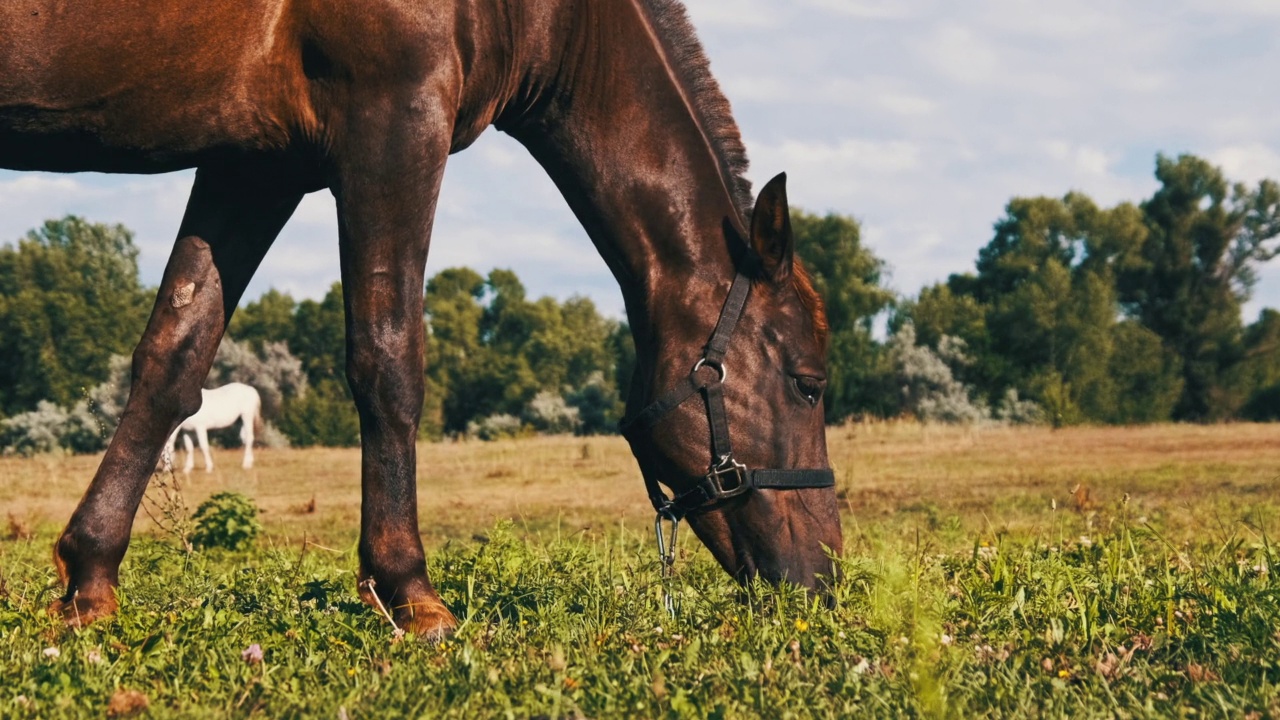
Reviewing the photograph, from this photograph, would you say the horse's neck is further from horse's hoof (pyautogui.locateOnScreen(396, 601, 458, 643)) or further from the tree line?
the tree line

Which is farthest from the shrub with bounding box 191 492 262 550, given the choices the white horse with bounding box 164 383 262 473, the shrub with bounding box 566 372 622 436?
the shrub with bounding box 566 372 622 436

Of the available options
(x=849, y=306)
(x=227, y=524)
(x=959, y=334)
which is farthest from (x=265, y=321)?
(x=227, y=524)

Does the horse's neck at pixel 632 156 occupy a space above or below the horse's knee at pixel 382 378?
above

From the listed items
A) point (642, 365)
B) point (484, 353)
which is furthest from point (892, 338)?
point (642, 365)

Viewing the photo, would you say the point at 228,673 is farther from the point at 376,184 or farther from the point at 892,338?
the point at 892,338

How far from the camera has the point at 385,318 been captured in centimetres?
354

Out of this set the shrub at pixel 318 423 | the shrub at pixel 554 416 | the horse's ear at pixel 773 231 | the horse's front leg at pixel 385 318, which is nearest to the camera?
the horse's front leg at pixel 385 318

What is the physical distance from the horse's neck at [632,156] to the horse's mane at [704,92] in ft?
0.36

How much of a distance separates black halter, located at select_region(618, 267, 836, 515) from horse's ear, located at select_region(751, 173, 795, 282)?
0.37 ft

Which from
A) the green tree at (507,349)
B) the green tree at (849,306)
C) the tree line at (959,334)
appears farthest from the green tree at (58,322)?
the green tree at (849,306)

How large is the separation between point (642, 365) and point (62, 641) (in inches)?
84.1

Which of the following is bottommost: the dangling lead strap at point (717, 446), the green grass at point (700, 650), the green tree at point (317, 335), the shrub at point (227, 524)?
the shrub at point (227, 524)

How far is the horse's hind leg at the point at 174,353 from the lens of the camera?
378 cm

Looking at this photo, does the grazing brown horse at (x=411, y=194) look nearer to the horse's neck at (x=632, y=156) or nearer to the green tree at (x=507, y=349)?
the horse's neck at (x=632, y=156)
